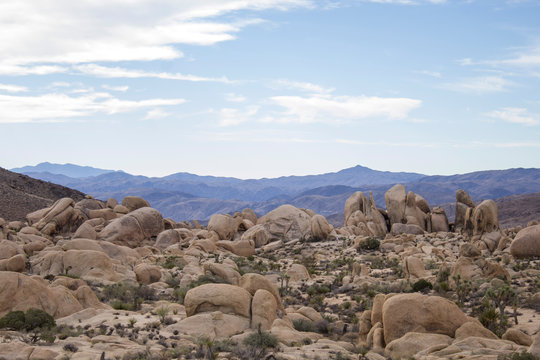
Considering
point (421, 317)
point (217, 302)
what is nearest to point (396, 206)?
point (421, 317)

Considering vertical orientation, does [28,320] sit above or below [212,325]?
above

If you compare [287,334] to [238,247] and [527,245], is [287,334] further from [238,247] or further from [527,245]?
[238,247]

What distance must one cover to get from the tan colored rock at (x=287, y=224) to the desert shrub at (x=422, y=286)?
29486 millimetres

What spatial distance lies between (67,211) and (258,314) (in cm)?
4335

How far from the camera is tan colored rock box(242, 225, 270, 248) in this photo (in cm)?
6112

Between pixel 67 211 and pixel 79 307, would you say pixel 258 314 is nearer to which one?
pixel 79 307

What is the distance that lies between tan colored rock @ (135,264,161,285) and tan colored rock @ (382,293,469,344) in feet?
61.9

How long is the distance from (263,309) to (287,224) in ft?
138

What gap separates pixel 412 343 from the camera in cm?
1966

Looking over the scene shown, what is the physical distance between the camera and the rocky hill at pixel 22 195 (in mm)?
75812

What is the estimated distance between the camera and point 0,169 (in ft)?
337

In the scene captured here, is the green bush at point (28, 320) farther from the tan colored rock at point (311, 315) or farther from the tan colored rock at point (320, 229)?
the tan colored rock at point (320, 229)

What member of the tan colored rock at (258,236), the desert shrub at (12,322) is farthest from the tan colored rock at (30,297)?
the tan colored rock at (258,236)

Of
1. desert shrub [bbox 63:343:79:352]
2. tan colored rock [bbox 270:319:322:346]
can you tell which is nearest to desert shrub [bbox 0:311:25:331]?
desert shrub [bbox 63:343:79:352]
